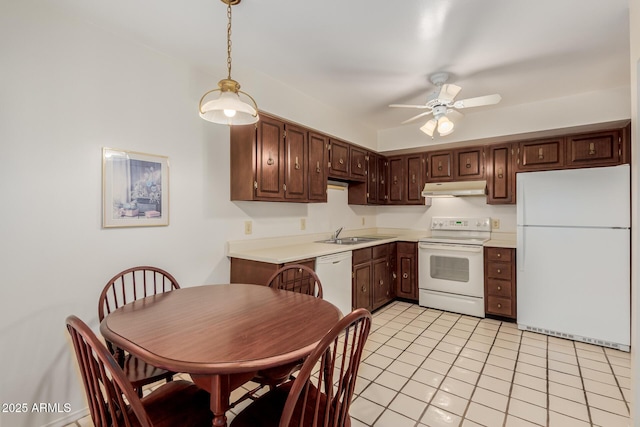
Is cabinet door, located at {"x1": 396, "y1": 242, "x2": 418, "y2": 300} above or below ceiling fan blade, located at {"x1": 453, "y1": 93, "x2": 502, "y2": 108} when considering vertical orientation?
below

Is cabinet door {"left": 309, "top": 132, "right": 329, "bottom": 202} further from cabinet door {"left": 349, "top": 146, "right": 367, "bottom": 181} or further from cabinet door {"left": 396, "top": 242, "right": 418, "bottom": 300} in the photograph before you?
cabinet door {"left": 396, "top": 242, "right": 418, "bottom": 300}

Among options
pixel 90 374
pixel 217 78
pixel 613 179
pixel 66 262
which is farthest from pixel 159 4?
pixel 613 179

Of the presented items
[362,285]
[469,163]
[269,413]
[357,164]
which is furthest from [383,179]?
[269,413]

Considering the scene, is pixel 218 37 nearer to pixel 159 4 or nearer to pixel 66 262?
pixel 159 4

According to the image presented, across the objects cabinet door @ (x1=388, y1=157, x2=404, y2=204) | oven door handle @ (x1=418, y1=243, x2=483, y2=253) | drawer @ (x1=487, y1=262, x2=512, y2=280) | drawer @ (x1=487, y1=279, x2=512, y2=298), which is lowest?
drawer @ (x1=487, y1=279, x2=512, y2=298)

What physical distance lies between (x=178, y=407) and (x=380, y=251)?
9.64ft

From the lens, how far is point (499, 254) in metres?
3.43

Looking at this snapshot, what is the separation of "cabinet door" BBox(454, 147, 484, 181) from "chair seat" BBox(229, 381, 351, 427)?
3.47 meters

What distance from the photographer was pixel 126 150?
2.08m

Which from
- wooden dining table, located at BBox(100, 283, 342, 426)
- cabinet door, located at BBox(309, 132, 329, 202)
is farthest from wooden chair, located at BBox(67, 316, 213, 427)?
cabinet door, located at BBox(309, 132, 329, 202)

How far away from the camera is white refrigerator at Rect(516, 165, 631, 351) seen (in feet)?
9.05

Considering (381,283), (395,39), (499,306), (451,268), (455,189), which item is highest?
(395,39)

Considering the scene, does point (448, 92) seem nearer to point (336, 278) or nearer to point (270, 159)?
point (270, 159)

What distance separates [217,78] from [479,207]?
3521 millimetres
